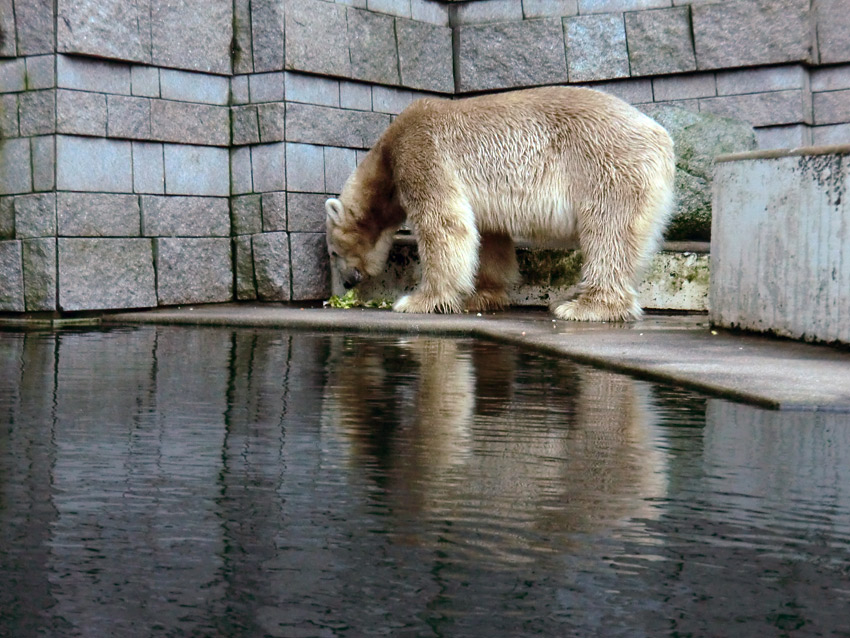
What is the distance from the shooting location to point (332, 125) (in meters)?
9.70

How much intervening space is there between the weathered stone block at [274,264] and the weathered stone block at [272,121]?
0.74 meters

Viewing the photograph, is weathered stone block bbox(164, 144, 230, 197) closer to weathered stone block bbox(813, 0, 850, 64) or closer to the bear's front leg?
the bear's front leg

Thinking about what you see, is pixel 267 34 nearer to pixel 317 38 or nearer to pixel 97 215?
pixel 317 38

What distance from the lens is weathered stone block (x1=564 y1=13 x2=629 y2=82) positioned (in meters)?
10.2

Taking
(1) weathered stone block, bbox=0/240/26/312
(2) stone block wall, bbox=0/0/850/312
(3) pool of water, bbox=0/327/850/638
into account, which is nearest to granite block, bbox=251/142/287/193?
(2) stone block wall, bbox=0/0/850/312

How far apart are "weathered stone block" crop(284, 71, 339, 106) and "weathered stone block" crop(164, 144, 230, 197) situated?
732 mm

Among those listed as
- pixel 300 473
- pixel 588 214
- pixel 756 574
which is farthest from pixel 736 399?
pixel 588 214

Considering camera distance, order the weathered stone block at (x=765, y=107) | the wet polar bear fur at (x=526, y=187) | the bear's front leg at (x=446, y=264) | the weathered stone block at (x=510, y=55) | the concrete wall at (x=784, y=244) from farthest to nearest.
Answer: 1. the weathered stone block at (x=510, y=55)
2. the weathered stone block at (x=765, y=107)
3. the bear's front leg at (x=446, y=264)
4. the wet polar bear fur at (x=526, y=187)
5. the concrete wall at (x=784, y=244)

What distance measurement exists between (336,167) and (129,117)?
1.70 m

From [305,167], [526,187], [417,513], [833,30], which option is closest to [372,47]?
[305,167]

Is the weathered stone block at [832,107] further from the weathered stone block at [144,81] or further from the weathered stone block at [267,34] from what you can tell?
the weathered stone block at [144,81]

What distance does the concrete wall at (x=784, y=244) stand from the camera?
5.75 m

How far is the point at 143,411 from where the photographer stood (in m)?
3.90

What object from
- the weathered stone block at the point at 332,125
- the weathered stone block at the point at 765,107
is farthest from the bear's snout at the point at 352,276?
the weathered stone block at the point at 765,107
